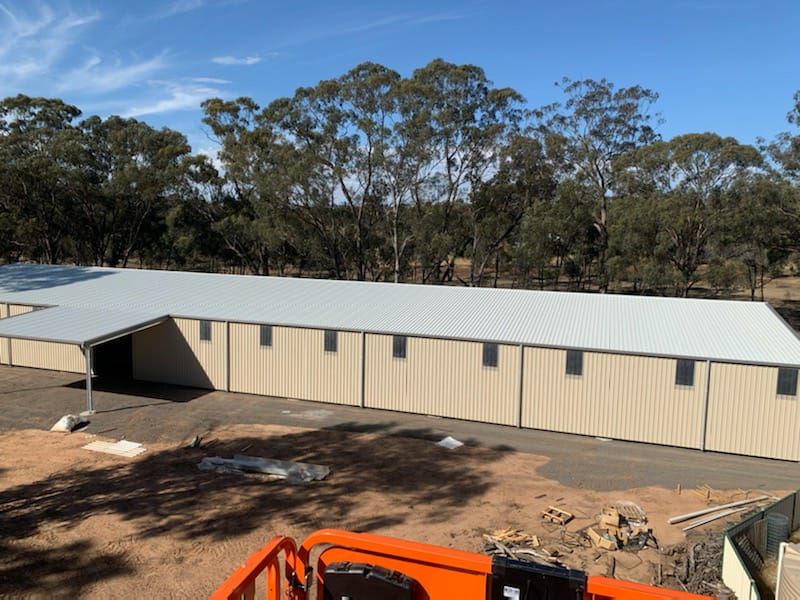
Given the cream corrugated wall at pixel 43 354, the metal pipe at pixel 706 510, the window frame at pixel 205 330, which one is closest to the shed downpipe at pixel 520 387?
the metal pipe at pixel 706 510

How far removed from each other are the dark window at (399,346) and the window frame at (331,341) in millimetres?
2034

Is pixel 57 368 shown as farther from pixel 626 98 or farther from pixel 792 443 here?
pixel 626 98

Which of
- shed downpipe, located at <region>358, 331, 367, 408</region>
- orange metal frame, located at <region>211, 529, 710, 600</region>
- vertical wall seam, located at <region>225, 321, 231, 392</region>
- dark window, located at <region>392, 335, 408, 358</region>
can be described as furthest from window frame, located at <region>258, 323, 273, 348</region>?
orange metal frame, located at <region>211, 529, 710, 600</region>

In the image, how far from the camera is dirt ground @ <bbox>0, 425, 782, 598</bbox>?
10.3 metres

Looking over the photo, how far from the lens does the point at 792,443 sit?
16109 mm

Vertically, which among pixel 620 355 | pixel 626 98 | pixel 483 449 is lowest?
pixel 483 449

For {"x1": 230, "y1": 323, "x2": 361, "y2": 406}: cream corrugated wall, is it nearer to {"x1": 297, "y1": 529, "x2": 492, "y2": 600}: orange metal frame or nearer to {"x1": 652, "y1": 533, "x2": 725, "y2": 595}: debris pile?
{"x1": 652, "y1": 533, "x2": 725, "y2": 595}: debris pile

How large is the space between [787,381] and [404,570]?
577 inches

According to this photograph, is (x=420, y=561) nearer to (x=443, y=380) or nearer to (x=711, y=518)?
(x=711, y=518)

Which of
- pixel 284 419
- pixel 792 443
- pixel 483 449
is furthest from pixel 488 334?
pixel 792 443

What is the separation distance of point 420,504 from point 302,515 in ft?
8.31

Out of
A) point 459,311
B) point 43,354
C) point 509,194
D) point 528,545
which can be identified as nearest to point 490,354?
point 459,311

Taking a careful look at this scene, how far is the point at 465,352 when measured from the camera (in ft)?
61.6

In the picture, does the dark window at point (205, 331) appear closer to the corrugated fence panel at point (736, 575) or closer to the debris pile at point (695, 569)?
the debris pile at point (695, 569)
